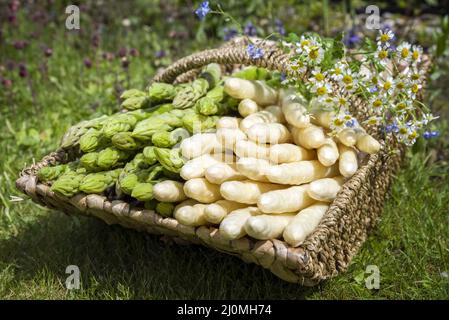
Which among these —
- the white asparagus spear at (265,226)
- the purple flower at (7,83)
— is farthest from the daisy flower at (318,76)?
the purple flower at (7,83)

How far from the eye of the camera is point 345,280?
2.24 metres

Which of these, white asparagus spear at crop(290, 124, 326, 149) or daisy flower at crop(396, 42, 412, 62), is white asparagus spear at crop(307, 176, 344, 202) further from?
daisy flower at crop(396, 42, 412, 62)

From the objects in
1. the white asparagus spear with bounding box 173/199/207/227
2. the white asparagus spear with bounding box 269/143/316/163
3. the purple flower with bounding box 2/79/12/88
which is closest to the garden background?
the purple flower with bounding box 2/79/12/88

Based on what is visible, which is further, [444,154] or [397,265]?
[444,154]

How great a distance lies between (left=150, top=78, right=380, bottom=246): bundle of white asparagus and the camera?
196cm

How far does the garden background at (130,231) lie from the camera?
225 cm

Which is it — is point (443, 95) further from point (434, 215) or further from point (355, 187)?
point (355, 187)

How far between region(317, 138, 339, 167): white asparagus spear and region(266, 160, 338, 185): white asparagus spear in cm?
3

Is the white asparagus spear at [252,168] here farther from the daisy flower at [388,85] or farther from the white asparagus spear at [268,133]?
the daisy flower at [388,85]

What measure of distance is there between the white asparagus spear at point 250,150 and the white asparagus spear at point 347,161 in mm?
241

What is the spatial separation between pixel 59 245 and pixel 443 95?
7.44 feet

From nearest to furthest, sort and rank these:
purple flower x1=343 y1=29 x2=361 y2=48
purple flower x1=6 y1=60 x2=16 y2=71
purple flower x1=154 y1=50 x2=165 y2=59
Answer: purple flower x1=343 y1=29 x2=361 y2=48 < purple flower x1=6 y1=60 x2=16 y2=71 < purple flower x1=154 y1=50 x2=165 y2=59
